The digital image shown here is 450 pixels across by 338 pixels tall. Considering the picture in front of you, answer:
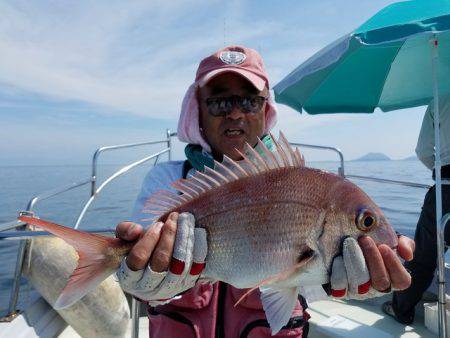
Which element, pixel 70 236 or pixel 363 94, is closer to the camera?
pixel 70 236

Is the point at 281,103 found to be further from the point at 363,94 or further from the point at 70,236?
the point at 70,236

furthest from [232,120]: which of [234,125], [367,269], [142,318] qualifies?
[142,318]

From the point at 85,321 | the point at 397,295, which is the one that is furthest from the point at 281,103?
the point at 85,321

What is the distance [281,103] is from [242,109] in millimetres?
2844

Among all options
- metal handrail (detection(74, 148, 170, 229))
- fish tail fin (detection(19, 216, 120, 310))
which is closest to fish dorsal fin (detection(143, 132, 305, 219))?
fish tail fin (detection(19, 216, 120, 310))

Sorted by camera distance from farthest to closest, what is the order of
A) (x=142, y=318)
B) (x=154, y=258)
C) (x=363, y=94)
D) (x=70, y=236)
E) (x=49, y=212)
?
(x=49, y=212)
(x=363, y=94)
(x=142, y=318)
(x=154, y=258)
(x=70, y=236)

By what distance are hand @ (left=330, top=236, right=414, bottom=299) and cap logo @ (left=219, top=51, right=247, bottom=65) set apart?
4.53 feet

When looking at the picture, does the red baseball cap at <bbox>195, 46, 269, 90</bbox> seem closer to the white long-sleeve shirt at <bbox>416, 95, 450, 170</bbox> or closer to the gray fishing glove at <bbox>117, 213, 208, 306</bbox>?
the gray fishing glove at <bbox>117, 213, 208, 306</bbox>

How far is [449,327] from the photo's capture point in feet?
9.96

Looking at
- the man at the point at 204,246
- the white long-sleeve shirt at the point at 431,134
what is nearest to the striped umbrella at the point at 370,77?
the white long-sleeve shirt at the point at 431,134

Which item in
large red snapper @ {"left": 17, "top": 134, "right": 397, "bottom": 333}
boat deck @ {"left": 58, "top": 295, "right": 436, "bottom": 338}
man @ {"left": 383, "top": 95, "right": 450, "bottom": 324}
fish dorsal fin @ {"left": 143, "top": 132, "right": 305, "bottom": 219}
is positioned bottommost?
boat deck @ {"left": 58, "top": 295, "right": 436, "bottom": 338}

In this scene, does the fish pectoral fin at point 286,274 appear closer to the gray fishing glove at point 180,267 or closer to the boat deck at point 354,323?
the gray fishing glove at point 180,267

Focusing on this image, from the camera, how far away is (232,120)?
227cm

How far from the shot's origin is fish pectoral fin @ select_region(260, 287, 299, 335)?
1.53 metres
